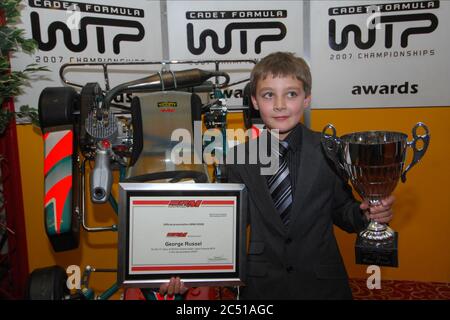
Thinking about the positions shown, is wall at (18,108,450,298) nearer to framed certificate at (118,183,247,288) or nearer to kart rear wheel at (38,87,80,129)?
kart rear wheel at (38,87,80,129)

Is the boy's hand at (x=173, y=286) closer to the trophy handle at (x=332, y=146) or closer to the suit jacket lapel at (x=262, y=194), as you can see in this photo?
the suit jacket lapel at (x=262, y=194)

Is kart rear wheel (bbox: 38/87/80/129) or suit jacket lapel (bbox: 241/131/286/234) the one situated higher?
kart rear wheel (bbox: 38/87/80/129)

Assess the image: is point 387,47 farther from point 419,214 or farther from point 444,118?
point 419,214

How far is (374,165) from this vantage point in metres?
1.29

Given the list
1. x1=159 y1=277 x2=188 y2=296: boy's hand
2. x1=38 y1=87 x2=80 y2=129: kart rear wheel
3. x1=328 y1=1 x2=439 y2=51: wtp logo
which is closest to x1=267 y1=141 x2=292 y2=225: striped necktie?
x1=159 y1=277 x2=188 y2=296: boy's hand

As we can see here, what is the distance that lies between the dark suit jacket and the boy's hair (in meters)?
0.23

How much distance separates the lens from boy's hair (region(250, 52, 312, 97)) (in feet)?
4.76

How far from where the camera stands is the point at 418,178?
9.29 ft

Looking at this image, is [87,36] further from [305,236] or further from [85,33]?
[305,236]

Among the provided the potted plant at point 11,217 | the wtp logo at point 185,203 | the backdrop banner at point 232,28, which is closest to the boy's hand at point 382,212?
the wtp logo at point 185,203

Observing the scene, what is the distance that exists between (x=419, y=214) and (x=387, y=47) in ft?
4.09

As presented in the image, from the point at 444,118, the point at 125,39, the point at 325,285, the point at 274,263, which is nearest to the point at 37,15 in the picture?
the point at 125,39

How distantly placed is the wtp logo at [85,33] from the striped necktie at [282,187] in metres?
1.68

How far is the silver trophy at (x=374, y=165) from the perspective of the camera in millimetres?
1254
